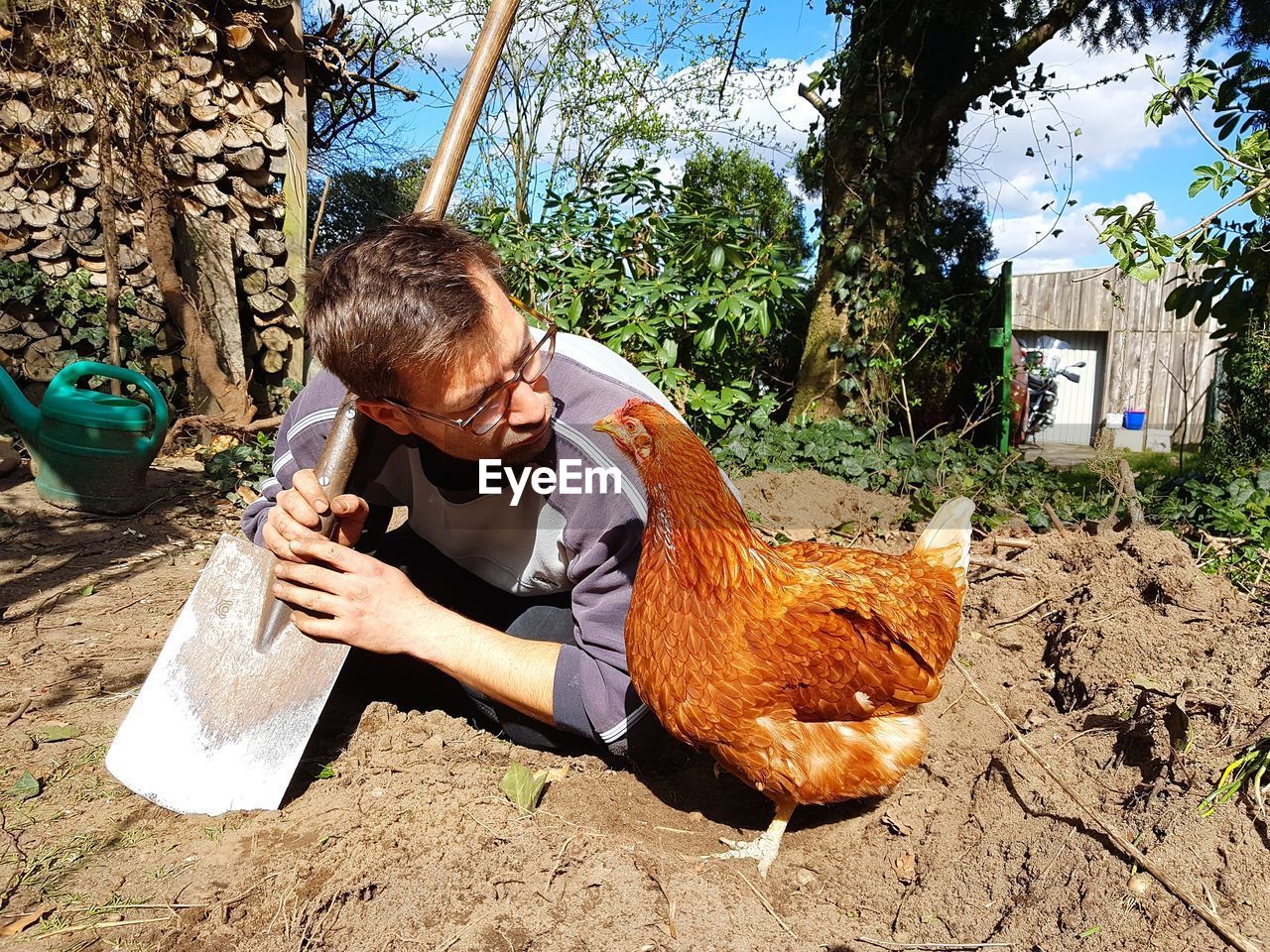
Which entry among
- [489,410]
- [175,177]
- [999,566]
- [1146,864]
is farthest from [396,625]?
[175,177]

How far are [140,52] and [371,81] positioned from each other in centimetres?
310

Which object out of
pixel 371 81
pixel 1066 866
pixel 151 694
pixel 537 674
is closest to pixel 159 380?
pixel 371 81

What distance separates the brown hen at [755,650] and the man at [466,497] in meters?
0.22

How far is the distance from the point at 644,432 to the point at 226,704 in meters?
1.36

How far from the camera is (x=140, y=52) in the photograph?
19.9 ft

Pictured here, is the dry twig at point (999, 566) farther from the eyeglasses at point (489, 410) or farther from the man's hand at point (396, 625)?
the eyeglasses at point (489, 410)

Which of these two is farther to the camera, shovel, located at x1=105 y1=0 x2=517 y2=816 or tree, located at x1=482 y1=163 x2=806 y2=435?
tree, located at x1=482 y1=163 x2=806 y2=435

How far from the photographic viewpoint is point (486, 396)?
1.87 meters

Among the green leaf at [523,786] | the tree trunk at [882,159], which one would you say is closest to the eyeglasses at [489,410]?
the green leaf at [523,786]

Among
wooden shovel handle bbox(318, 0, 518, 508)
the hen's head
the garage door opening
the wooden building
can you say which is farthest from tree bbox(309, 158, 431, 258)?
the hen's head

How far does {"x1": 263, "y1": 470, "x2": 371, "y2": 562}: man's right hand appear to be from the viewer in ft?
6.86

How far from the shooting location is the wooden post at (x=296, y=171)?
7.27 metres

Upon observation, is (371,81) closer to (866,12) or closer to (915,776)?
(866,12)

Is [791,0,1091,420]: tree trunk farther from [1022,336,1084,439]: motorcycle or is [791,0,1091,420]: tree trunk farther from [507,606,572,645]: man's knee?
[507,606,572,645]: man's knee
